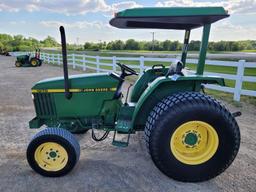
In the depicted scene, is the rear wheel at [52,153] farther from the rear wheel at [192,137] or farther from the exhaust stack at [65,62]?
the rear wheel at [192,137]

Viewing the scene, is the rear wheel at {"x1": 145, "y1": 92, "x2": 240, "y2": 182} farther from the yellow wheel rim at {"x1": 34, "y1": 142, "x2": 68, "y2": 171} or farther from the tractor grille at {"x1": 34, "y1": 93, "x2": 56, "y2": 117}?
the tractor grille at {"x1": 34, "y1": 93, "x2": 56, "y2": 117}

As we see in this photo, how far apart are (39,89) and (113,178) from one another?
4.74 ft

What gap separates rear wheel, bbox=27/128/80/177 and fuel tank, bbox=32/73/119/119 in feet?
1.39

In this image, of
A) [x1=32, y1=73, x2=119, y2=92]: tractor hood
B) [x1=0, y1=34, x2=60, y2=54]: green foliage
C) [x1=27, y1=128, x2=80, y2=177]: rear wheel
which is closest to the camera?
[x1=27, y1=128, x2=80, y2=177]: rear wheel

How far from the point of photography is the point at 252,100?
20.0ft

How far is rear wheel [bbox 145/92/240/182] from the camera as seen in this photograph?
2373mm

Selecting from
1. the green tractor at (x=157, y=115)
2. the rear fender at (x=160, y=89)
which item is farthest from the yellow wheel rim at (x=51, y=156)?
the rear fender at (x=160, y=89)

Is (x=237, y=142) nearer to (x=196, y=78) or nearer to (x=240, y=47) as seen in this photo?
(x=196, y=78)

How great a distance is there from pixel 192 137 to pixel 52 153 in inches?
62.2

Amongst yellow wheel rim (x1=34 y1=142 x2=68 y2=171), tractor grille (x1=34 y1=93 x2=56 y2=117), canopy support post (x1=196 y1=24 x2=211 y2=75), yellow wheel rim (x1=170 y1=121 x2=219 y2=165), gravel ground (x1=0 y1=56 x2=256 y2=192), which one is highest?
canopy support post (x1=196 y1=24 x2=211 y2=75)

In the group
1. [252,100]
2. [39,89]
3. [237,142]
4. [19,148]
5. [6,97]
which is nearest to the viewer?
[237,142]

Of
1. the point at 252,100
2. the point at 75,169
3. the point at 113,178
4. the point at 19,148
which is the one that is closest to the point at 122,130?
the point at 113,178

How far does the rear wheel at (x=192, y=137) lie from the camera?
7.79ft

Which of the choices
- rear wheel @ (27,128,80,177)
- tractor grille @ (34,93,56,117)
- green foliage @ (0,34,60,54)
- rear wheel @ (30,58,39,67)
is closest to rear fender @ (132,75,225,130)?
rear wheel @ (27,128,80,177)
